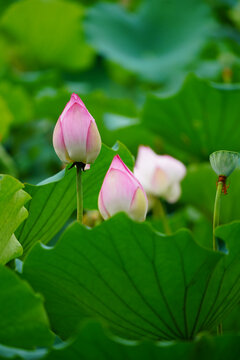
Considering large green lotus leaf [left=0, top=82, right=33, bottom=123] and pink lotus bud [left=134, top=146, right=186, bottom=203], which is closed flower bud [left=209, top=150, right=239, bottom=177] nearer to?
pink lotus bud [left=134, top=146, right=186, bottom=203]

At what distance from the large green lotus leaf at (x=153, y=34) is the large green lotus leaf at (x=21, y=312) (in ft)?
5.02

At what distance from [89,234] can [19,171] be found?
1.16 metres

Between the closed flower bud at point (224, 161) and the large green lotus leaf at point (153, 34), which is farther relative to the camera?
the large green lotus leaf at point (153, 34)

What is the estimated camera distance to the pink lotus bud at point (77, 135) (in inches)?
25.1

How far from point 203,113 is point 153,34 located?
111 cm

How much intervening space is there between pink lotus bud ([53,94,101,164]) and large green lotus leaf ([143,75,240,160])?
0.75 metres

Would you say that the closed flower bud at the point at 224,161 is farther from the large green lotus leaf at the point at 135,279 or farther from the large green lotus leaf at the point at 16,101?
the large green lotus leaf at the point at 16,101

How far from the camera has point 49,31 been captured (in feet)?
7.04

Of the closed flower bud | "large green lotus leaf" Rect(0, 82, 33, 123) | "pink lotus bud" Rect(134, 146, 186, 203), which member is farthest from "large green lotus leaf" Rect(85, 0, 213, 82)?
the closed flower bud

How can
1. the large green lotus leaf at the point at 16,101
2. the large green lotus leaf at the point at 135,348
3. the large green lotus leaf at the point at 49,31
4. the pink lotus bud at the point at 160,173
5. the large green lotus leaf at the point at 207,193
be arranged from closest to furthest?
the large green lotus leaf at the point at 135,348
the pink lotus bud at the point at 160,173
the large green lotus leaf at the point at 207,193
the large green lotus leaf at the point at 16,101
the large green lotus leaf at the point at 49,31

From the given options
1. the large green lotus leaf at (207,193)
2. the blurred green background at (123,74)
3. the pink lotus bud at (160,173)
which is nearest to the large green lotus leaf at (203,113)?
the blurred green background at (123,74)

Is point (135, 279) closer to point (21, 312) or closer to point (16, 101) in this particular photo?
point (21, 312)

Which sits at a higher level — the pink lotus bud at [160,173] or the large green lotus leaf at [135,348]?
the large green lotus leaf at [135,348]

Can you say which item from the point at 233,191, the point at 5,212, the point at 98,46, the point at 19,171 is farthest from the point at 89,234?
the point at 98,46
